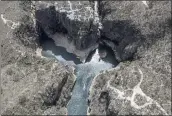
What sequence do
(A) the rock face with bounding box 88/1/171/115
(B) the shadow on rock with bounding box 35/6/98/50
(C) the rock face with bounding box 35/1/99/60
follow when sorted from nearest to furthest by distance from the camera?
1. (A) the rock face with bounding box 88/1/171/115
2. (B) the shadow on rock with bounding box 35/6/98/50
3. (C) the rock face with bounding box 35/1/99/60

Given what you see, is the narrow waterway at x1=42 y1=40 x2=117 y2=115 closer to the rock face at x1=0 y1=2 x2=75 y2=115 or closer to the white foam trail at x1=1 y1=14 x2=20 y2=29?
the rock face at x1=0 y1=2 x2=75 y2=115

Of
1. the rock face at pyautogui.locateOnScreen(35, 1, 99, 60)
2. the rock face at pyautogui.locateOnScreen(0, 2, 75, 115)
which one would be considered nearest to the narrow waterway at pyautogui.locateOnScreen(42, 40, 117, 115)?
the rock face at pyautogui.locateOnScreen(35, 1, 99, 60)

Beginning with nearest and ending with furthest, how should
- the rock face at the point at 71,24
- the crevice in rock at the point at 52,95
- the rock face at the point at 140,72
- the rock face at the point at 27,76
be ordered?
1. the rock face at the point at 140,72
2. the rock face at the point at 27,76
3. the crevice in rock at the point at 52,95
4. the rock face at the point at 71,24

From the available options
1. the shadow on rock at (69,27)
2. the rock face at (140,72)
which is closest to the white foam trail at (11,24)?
the shadow on rock at (69,27)

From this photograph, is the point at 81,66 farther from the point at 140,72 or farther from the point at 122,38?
the point at 140,72

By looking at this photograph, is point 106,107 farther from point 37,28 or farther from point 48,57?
point 37,28

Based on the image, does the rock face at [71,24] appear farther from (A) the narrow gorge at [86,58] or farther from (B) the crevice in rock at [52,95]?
(B) the crevice in rock at [52,95]
